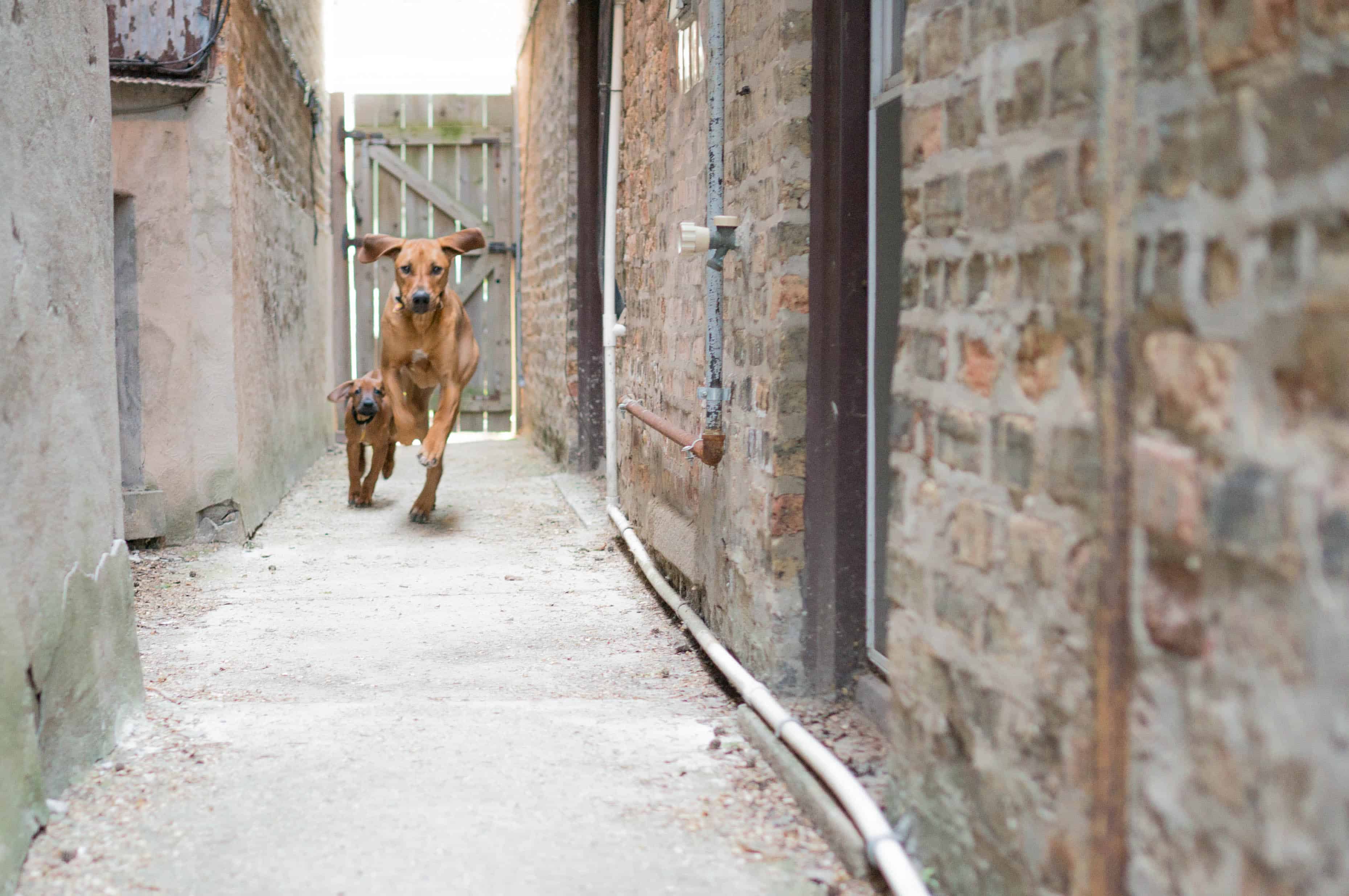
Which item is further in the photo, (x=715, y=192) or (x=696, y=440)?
(x=696, y=440)

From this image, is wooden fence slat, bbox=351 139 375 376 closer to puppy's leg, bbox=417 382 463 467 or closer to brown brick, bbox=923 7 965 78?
puppy's leg, bbox=417 382 463 467

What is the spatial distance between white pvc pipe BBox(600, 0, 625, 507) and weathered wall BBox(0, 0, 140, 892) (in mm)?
3179

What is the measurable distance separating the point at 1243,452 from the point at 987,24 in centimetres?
88

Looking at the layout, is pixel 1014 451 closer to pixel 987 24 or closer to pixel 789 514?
pixel 987 24

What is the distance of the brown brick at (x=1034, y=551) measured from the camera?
1.72 m

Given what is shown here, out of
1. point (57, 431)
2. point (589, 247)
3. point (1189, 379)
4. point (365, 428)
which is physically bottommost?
point (365, 428)

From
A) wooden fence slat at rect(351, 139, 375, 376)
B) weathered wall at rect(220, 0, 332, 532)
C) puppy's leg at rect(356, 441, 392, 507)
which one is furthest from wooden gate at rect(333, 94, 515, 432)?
puppy's leg at rect(356, 441, 392, 507)

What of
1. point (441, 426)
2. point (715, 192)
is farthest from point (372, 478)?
point (715, 192)

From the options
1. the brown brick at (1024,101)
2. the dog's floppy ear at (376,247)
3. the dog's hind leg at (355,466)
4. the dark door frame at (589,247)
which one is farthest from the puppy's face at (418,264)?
the brown brick at (1024,101)

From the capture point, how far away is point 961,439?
6.66 ft

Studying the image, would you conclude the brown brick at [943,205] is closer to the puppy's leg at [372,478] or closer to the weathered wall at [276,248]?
the weathered wall at [276,248]

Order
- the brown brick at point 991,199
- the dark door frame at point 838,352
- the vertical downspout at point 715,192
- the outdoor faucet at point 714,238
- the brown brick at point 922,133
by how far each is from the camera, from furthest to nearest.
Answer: the vertical downspout at point 715,192, the outdoor faucet at point 714,238, the dark door frame at point 838,352, the brown brick at point 922,133, the brown brick at point 991,199

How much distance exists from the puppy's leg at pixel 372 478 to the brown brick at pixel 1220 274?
21.6 ft

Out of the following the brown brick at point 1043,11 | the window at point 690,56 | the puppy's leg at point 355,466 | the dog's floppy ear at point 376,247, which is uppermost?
the window at point 690,56
